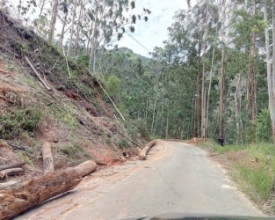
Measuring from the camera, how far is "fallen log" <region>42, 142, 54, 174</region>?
7.50m

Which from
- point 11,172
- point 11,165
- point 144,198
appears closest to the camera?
point 144,198

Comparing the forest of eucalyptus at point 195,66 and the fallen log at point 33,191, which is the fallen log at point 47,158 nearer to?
the fallen log at point 33,191

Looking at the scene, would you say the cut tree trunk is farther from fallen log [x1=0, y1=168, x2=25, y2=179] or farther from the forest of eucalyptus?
the forest of eucalyptus

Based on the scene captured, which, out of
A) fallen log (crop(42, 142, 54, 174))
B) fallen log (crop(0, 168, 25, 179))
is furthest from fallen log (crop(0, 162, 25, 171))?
fallen log (crop(42, 142, 54, 174))

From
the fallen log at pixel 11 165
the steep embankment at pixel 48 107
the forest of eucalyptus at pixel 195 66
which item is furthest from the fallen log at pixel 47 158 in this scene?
the forest of eucalyptus at pixel 195 66

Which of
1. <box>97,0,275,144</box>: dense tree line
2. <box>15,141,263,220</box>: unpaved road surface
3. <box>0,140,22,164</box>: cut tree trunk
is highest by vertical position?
<box>97,0,275,144</box>: dense tree line

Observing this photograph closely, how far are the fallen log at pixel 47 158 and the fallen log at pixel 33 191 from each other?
100 centimetres

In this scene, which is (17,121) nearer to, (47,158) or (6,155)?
(47,158)

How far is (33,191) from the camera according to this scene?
5320 mm

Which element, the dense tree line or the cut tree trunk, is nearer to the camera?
the cut tree trunk

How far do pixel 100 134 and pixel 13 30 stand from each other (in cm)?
675

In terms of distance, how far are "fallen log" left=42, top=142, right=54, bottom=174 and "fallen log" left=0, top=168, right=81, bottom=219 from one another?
3.28 ft

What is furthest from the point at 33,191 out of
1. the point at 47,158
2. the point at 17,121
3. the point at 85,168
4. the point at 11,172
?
the point at 17,121

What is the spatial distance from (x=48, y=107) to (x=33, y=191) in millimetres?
6263
